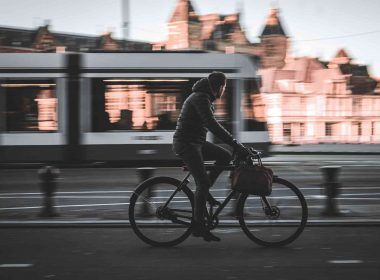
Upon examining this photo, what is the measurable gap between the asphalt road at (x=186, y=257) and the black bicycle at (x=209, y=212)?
5.6 inches

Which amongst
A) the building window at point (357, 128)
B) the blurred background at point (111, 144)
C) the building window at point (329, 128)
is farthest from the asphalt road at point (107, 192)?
the building window at point (357, 128)

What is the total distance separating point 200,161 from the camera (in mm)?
5902

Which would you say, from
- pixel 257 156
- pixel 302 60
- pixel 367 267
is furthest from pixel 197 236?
pixel 302 60

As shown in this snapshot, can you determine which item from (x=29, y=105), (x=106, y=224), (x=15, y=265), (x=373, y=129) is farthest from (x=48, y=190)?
(x=373, y=129)

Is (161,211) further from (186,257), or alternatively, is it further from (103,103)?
(103,103)

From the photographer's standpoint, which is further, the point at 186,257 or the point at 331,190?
the point at 331,190

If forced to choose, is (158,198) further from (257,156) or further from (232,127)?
(232,127)

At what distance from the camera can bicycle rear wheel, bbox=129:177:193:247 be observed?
6.09m

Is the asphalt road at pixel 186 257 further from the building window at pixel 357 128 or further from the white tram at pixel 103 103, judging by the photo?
the building window at pixel 357 128

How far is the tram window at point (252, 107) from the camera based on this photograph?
16.6 m

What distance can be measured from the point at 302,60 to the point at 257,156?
3450 inches

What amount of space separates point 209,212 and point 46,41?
2963 inches

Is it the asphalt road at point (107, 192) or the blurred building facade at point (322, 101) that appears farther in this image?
the blurred building facade at point (322, 101)

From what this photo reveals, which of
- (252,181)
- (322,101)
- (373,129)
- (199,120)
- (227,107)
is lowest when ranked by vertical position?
(373,129)
